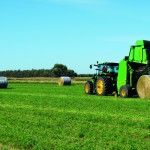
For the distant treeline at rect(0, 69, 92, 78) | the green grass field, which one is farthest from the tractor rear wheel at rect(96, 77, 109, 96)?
the distant treeline at rect(0, 69, 92, 78)

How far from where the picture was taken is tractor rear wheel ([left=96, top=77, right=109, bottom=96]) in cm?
2552

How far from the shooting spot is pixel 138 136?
9281 millimetres

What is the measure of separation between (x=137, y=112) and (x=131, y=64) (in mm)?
10059

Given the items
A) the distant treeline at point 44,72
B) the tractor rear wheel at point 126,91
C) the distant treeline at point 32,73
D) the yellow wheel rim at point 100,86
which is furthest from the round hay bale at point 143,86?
the distant treeline at point 32,73

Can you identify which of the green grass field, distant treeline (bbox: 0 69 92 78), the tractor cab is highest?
distant treeline (bbox: 0 69 92 78)

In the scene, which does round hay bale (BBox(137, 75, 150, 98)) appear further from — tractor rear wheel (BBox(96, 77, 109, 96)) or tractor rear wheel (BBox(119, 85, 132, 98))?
tractor rear wheel (BBox(96, 77, 109, 96))

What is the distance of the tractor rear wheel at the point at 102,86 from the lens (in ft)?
83.7

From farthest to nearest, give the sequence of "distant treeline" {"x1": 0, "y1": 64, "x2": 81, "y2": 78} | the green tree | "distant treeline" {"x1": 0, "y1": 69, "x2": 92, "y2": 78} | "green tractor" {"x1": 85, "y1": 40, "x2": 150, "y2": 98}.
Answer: "distant treeline" {"x1": 0, "y1": 64, "x2": 81, "y2": 78}
"distant treeline" {"x1": 0, "y1": 69, "x2": 92, "y2": 78}
the green tree
"green tractor" {"x1": 85, "y1": 40, "x2": 150, "y2": 98}

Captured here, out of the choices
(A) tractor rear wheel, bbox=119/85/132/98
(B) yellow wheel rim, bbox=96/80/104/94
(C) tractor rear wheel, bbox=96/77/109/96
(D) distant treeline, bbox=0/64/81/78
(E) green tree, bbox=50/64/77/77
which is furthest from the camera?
(D) distant treeline, bbox=0/64/81/78

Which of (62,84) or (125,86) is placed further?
(62,84)

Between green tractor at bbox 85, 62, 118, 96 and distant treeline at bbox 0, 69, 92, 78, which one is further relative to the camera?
distant treeline at bbox 0, 69, 92, 78

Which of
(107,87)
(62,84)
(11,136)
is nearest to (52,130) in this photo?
(11,136)

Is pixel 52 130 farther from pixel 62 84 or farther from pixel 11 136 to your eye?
pixel 62 84

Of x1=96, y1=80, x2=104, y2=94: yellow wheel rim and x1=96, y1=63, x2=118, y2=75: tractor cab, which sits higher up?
x1=96, y1=63, x2=118, y2=75: tractor cab
